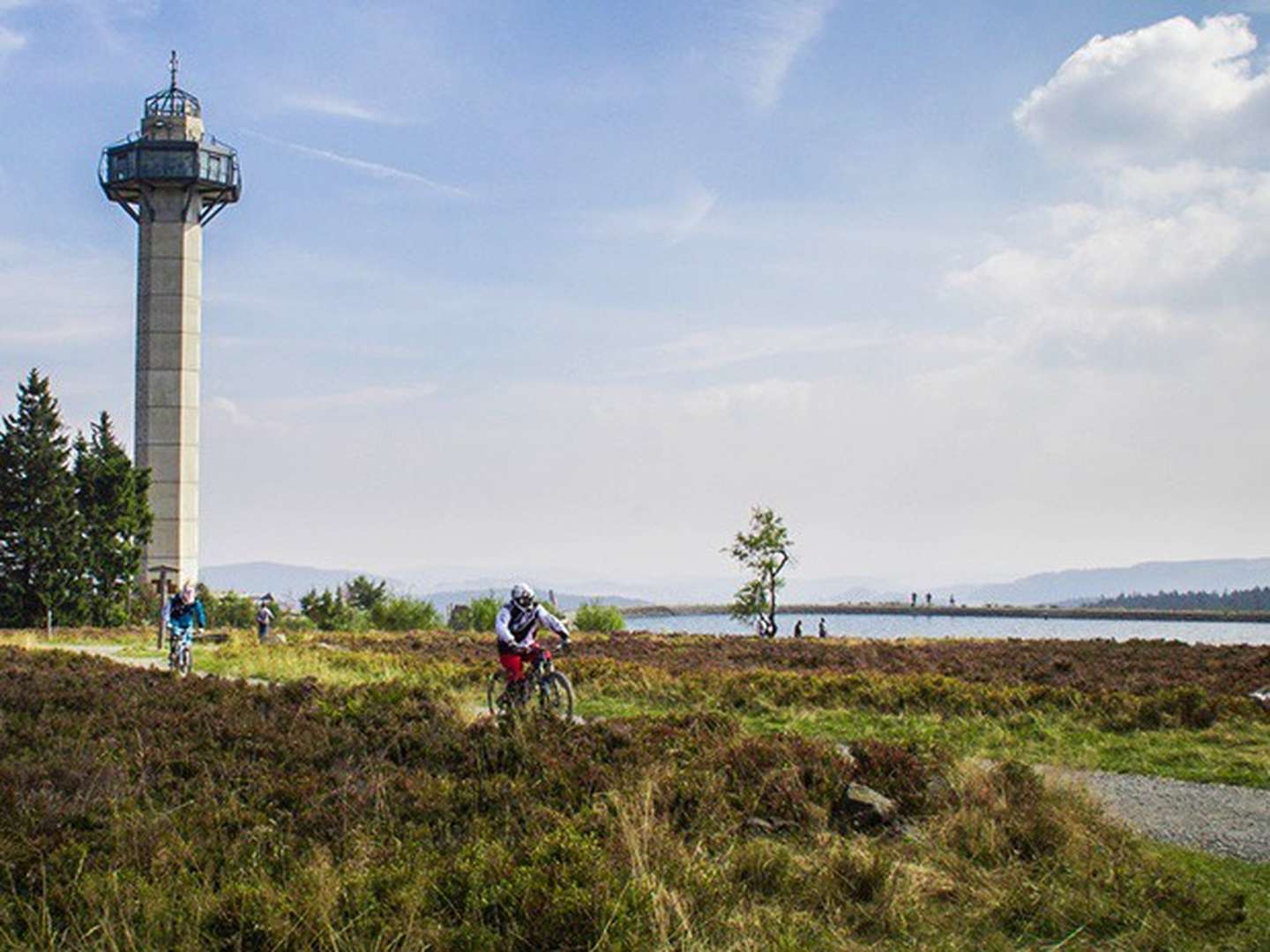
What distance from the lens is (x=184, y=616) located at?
26297 mm

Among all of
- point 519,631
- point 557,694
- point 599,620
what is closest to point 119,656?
point 519,631

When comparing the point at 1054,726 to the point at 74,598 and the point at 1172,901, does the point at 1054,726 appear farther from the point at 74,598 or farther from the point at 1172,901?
the point at 74,598

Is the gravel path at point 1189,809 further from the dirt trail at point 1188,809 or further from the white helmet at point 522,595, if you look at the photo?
the white helmet at point 522,595

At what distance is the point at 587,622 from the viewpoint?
6391 cm

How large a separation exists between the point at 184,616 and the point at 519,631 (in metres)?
13.0

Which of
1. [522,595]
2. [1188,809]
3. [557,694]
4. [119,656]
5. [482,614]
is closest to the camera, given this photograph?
[1188,809]

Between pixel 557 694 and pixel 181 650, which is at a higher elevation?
pixel 181 650

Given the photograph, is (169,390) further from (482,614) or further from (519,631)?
(519,631)

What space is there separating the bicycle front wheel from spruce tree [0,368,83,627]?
55010 mm

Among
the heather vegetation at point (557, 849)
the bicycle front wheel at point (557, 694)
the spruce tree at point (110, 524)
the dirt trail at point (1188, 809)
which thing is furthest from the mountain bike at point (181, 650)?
the spruce tree at point (110, 524)

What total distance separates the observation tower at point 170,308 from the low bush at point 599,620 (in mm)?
31369

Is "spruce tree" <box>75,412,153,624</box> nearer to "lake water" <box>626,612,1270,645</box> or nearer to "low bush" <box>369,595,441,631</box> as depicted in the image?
"low bush" <box>369,595,441,631</box>

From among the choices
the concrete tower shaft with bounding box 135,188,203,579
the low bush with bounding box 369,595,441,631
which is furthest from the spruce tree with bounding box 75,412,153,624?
the low bush with bounding box 369,595,441,631

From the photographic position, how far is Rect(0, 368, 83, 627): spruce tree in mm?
65688
